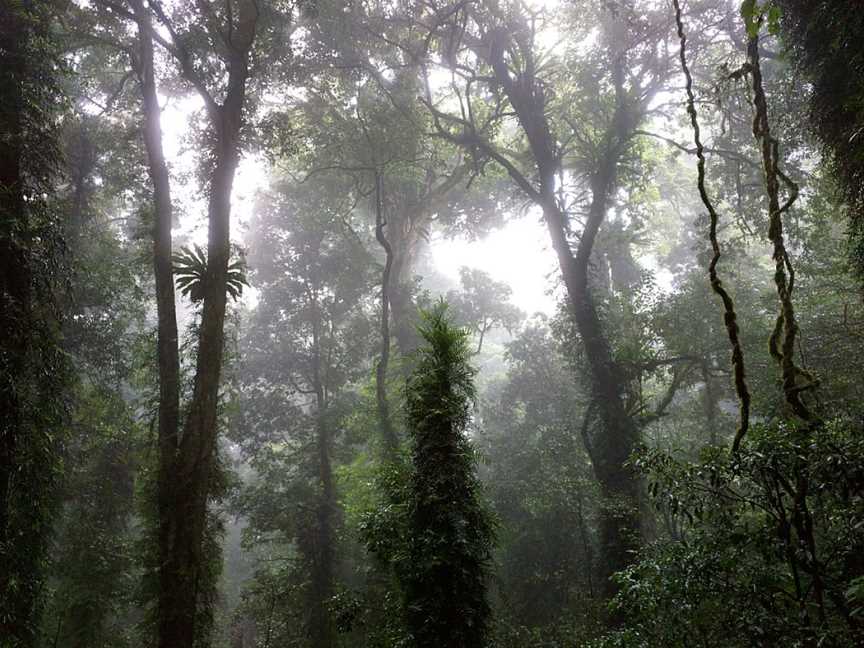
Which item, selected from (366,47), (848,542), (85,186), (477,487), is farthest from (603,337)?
(85,186)

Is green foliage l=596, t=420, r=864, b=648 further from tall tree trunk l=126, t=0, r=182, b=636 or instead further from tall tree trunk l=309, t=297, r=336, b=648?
tall tree trunk l=309, t=297, r=336, b=648

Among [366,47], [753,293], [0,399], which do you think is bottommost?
[0,399]

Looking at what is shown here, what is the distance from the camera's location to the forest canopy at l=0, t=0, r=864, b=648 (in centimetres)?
413

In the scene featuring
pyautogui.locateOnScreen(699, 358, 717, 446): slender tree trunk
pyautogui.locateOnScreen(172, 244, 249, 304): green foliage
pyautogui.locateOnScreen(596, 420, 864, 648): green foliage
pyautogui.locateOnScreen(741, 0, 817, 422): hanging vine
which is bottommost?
pyautogui.locateOnScreen(596, 420, 864, 648): green foliage

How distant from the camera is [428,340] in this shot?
18.8 ft

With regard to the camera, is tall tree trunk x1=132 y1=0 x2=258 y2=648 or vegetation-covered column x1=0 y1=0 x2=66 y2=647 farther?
tall tree trunk x1=132 y1=0 x2=258 y2=648

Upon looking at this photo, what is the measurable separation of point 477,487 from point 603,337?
6.84 m

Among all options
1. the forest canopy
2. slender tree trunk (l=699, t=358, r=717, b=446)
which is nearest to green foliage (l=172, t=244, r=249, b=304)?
the forest canopy

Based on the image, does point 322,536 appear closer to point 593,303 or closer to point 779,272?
point 593,303

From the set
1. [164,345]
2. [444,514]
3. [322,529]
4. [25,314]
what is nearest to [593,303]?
[444,514]

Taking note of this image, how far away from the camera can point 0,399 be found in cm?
486

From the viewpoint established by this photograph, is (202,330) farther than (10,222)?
Yes

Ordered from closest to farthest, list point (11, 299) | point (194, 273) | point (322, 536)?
1. point (11, 299)
2. point (194, 273)
3. point (322, 536)

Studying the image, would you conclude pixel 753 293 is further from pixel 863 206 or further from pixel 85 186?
pixel 85 186
